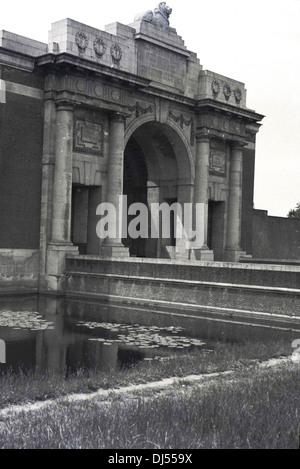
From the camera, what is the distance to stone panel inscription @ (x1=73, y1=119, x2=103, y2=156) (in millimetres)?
24578

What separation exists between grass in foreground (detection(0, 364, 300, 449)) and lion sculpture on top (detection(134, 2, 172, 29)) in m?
23.4

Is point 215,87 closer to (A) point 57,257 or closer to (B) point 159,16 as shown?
(B) point 159,16

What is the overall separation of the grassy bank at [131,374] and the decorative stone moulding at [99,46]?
53.9ft

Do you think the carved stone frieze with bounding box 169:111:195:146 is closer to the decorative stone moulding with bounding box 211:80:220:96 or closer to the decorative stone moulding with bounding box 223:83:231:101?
the decorative stone moulding with bounding box 211:80:220:96

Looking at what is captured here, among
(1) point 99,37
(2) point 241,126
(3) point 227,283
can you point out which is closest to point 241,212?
(2) point 241,126

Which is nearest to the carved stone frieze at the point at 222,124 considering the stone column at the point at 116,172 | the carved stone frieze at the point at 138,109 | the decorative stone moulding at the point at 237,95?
the decorative stone moulding at the point at 237,95

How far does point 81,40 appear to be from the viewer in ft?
79.2

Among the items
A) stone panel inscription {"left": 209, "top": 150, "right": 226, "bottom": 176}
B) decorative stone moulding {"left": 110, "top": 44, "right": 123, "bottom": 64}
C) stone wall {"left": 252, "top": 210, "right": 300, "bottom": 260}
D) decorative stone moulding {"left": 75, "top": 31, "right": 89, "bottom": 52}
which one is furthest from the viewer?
stone wall {"left": 252, "top": 210, "right": 300, "bottom": 260}

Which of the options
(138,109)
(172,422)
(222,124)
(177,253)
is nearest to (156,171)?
(222,124)

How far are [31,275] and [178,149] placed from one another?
9.91 m

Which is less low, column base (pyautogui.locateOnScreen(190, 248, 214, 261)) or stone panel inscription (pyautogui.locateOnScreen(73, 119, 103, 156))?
stone panel inscription (pyautogui.locateOnScreen(73, 119, 103, 156))

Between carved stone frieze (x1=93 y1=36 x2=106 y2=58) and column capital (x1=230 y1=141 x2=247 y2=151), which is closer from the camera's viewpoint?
carved stone frieze (x1=93 y1=36 x2=106 y2=58)

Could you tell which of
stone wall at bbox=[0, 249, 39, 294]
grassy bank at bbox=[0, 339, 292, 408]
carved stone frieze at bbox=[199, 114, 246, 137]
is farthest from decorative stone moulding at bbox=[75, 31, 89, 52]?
grassy bank at bbox=[0, 339, 292, 408]

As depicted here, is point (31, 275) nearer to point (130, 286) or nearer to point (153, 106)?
point (130, 286)
